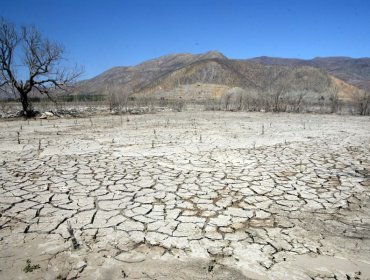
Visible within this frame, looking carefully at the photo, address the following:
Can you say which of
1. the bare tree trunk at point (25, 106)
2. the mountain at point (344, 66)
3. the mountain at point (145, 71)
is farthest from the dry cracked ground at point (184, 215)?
the mountain at point (344, 66)

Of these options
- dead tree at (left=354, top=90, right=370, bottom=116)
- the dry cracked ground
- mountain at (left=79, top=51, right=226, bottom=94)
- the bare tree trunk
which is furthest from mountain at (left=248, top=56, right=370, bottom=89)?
the dry cracked ground

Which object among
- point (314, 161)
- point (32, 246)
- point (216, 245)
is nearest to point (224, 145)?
point (314, 161)

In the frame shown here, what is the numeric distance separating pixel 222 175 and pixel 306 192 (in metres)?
1.36

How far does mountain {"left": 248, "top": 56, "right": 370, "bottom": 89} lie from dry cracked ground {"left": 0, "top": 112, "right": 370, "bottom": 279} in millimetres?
88367

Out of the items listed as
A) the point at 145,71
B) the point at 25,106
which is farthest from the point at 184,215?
the point at 145,71

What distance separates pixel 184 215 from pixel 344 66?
152 metres

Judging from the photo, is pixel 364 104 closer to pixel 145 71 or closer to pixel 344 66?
pixel 145 71

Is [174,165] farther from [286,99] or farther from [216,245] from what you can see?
[286,99]

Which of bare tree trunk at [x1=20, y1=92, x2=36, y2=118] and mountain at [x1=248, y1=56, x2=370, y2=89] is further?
mountain at [x1=248, y1=56, x2=370, y2=89]

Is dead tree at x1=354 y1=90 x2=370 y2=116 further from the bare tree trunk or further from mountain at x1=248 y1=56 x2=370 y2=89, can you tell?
mountain at x1=248 y1=56 x2=370 y2=89

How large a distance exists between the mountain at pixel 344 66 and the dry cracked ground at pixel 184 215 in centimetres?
8837

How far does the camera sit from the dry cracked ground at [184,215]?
252 centimetres

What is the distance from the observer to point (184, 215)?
3.50m

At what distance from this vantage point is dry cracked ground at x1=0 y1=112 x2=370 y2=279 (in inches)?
99.2
